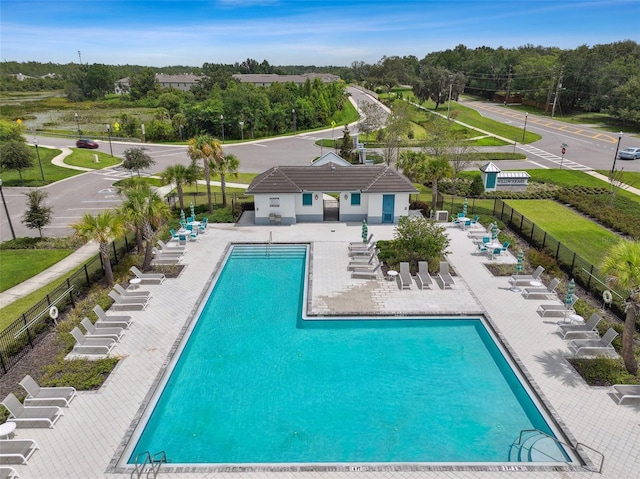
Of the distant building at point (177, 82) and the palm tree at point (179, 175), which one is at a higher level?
the distant building at point (177, 82)

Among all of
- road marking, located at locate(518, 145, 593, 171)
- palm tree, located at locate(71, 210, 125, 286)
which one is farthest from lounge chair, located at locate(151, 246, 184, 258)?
road marking, located at locate(518, 145, 593, 171)

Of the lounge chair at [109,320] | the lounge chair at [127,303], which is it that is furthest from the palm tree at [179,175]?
the lounge chair at [109,320]

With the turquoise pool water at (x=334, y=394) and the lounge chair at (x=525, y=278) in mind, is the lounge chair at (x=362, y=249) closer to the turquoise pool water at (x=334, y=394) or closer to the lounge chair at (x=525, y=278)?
the turquoise pool water at (x=334, y=394)

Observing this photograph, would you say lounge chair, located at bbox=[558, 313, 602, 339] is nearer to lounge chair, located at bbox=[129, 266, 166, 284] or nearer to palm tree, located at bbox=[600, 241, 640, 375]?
palm tree, located at bbox=[600, 241, 640, 375]

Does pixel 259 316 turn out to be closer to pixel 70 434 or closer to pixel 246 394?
pixel 246 394

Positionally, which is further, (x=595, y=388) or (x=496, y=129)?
(x=496, y=129)

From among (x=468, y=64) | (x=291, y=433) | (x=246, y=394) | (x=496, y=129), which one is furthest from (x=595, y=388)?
(x=468, y=64)
